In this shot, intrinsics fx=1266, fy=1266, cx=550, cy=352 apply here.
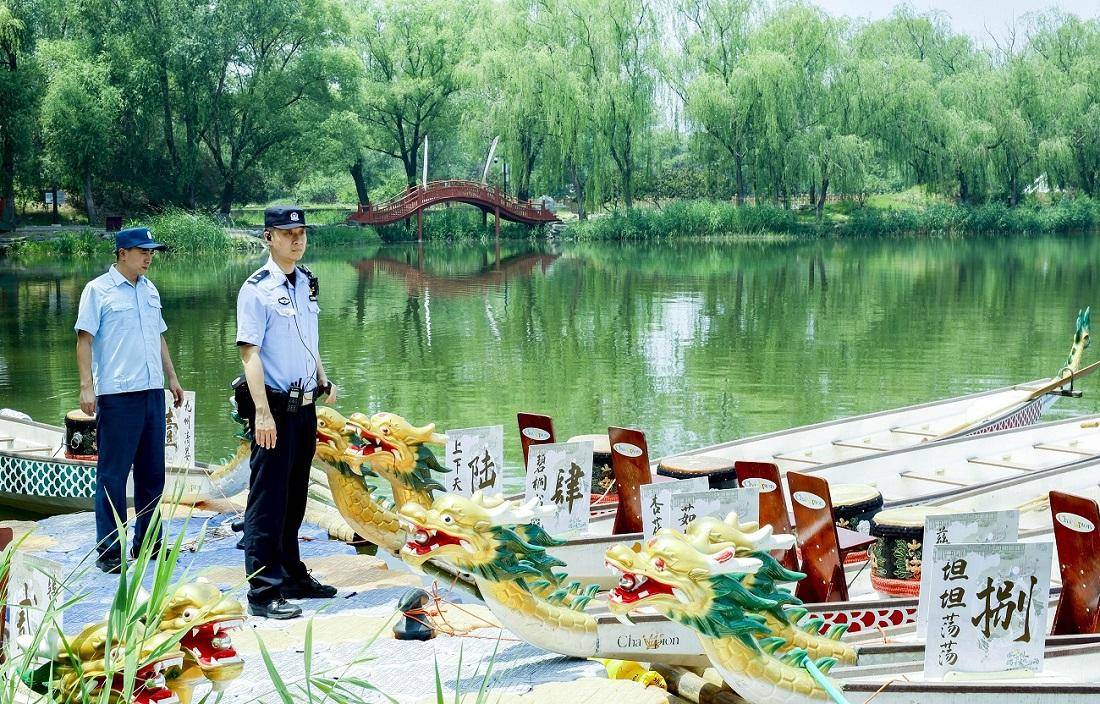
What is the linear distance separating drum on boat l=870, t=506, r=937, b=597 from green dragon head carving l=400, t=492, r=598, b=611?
56.6 inches

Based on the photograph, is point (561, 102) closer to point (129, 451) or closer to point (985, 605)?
point (129, 451)

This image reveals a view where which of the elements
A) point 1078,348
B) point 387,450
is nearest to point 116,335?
point 387,450

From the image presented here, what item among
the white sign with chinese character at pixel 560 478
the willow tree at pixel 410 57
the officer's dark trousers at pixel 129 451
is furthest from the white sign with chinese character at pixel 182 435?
the willow tree at pixel 410 57

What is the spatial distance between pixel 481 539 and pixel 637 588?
2.39ft

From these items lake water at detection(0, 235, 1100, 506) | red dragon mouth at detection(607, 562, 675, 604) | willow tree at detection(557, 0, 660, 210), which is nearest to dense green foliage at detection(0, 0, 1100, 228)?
willow tree at detection(557, 0, 660, 210)

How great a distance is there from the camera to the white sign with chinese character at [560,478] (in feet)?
18.9

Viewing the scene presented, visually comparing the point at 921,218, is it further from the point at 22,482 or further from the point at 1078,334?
the point at 22,482

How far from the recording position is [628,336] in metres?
18.1

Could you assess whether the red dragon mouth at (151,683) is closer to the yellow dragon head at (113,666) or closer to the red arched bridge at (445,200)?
the yellow dragon head at (113,666)

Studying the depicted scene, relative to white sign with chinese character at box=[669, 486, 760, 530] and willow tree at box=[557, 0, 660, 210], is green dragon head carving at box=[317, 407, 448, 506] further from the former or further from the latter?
willow tree at box=[557, 0, 660, 210]

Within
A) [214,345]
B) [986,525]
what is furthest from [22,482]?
[214,345]

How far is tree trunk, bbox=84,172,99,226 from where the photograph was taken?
1480 inches

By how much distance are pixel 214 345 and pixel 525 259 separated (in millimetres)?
17681

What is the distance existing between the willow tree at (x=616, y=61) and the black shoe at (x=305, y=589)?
33688 millimetres
